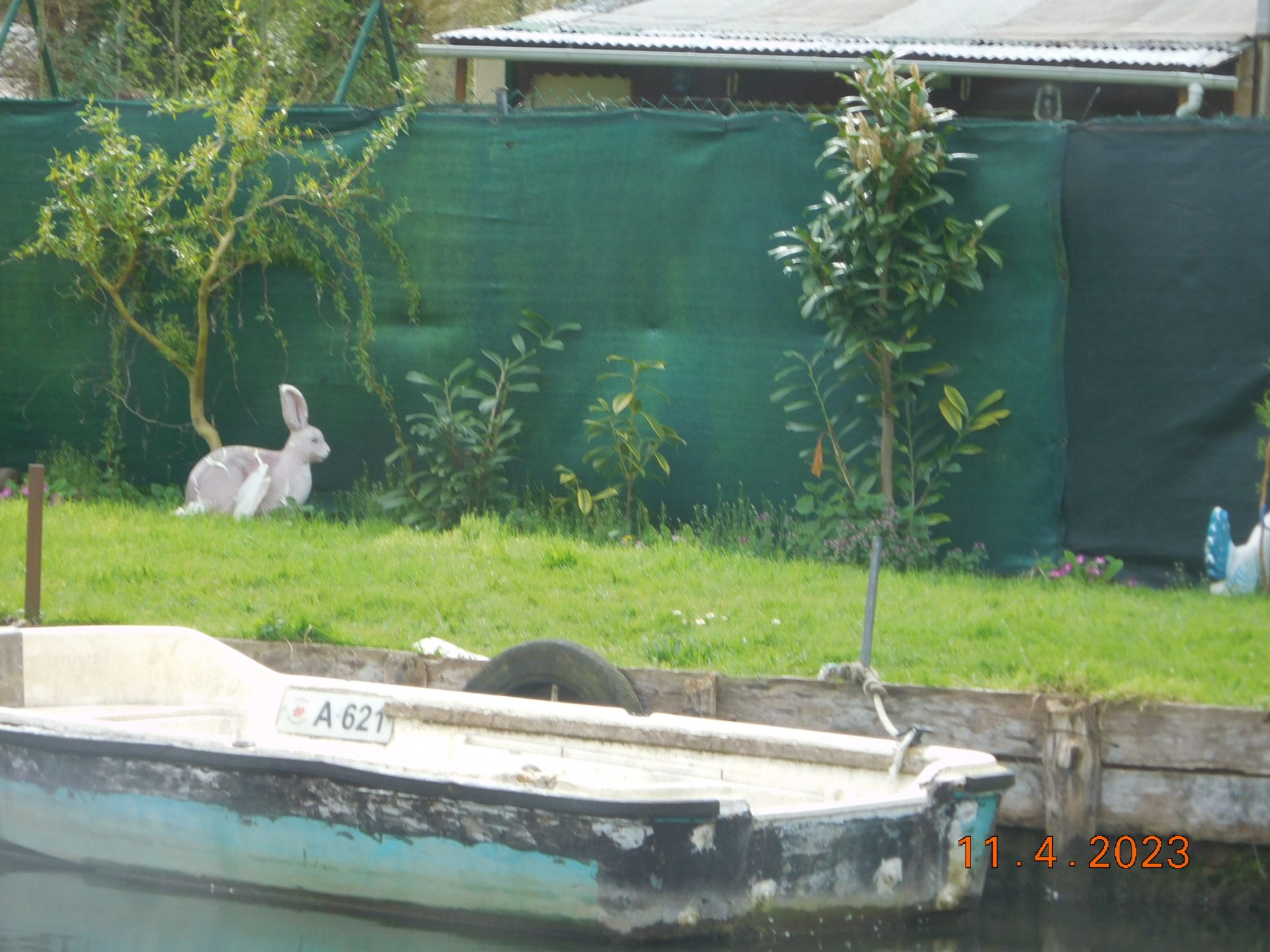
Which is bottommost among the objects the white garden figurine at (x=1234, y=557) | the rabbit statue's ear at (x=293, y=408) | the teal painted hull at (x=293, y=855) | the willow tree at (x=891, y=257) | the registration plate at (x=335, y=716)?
the teal painted hull at (x=293, y=855)

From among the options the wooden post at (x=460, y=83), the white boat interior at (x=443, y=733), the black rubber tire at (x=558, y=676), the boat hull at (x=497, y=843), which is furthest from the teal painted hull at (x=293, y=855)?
the wooden post at (x=460, y=83)

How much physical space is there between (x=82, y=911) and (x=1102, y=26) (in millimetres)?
8753

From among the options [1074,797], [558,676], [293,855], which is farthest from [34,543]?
[1074,797]

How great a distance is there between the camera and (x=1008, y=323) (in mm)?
7117

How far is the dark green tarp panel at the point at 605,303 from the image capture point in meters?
7.11

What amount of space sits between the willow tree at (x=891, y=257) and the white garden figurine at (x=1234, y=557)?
1.11 m

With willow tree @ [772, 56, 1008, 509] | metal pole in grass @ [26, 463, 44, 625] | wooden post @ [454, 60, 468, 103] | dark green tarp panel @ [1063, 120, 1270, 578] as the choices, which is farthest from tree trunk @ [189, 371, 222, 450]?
dark green tarp panel @ [1063, 120, 1270, 578]

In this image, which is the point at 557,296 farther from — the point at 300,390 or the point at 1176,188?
the point at 1176,188

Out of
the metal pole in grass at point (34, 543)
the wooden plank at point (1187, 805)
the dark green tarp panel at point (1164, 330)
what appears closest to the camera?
the wooden plank at point (1187, 805)

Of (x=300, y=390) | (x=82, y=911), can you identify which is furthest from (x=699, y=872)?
(x=300, y=390)

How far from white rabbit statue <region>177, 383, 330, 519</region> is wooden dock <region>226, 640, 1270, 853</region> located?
3.72 metres

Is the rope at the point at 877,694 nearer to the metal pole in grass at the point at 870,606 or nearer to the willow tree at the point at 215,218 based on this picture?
the metal pole in grass at the point at 870,606

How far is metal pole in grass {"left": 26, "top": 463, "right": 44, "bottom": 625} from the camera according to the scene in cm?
604

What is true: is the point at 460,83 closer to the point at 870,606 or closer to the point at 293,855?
the point at 870,606
